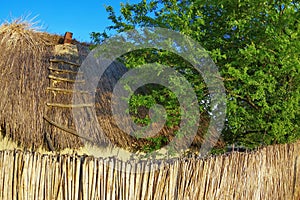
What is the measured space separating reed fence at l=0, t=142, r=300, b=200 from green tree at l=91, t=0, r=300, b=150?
137 centimetres

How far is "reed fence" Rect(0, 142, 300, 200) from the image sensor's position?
11.0 ft

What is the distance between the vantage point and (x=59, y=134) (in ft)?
22.5

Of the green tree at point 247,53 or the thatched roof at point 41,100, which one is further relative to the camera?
the thatched roof at point 41,100

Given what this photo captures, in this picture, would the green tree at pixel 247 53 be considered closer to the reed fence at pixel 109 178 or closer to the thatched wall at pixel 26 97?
the reed fence at pixel 109 178

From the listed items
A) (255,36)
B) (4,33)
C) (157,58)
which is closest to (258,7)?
(255,36)

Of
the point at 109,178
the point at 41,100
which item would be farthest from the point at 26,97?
the point at 109,178

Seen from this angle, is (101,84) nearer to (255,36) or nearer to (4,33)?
(4,33)

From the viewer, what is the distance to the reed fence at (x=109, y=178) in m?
3.37

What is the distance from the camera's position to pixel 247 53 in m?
4.80

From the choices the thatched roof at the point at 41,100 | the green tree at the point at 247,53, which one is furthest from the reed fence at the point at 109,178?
the thatched roof at the point at 41,100

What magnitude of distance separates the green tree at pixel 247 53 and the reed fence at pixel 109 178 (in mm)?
1368

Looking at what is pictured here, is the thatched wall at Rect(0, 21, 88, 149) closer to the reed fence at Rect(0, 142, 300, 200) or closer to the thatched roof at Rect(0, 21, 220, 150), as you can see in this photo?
the thatched roof at Rect(0, 21, 220, 150)

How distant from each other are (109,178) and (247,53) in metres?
2.61

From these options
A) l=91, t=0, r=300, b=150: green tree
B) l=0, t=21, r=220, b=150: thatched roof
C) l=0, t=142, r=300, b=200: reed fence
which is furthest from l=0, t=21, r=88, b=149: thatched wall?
l=0, t=142, r=300, b=200: reed fence
